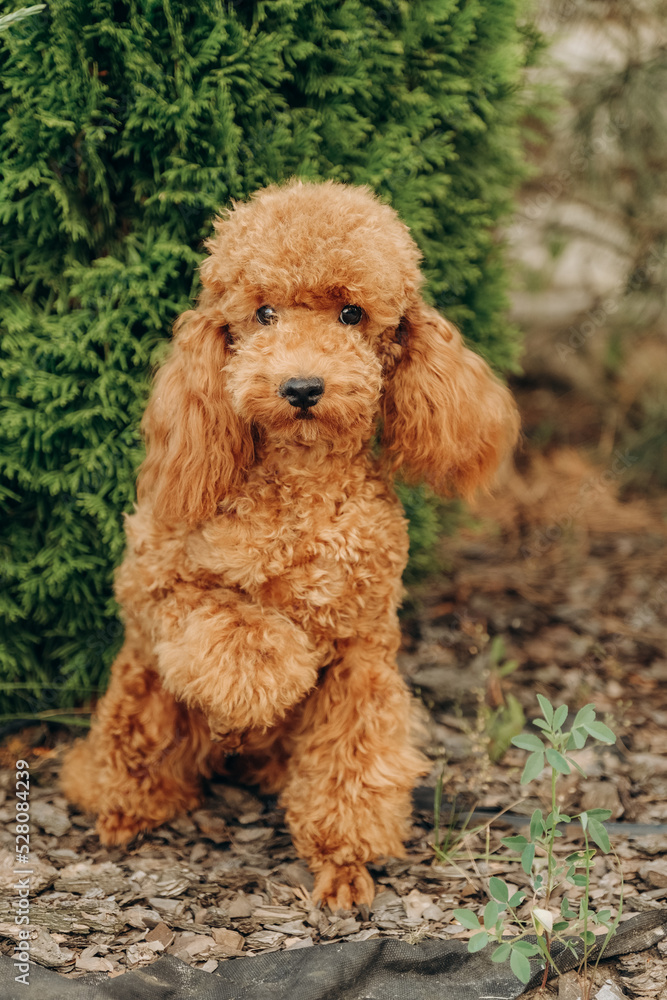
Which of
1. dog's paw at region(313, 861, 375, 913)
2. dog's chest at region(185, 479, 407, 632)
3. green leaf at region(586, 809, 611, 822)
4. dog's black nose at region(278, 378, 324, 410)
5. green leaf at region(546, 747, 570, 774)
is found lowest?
dog's paw at region(313, 861, 375, 913)

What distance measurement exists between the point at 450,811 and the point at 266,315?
1.58m

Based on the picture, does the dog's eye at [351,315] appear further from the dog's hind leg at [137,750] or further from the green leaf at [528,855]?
the green leaf at [528,855]

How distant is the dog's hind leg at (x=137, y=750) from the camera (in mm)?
2322

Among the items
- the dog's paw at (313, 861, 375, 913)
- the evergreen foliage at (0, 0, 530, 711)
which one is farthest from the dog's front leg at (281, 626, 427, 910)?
the evergreen foliage at (0, 0, 530, 711)

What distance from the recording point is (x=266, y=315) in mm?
1999

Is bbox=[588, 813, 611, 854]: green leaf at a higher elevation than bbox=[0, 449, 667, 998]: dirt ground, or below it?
higher

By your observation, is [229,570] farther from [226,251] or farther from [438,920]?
[438,920]

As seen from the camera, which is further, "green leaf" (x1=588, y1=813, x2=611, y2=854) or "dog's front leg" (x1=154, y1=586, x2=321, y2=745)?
"dog's front leg" (x1=154, y1=586, x2=321, y2=745)

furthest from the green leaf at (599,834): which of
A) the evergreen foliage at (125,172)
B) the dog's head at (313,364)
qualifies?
the evergreen foliage at (125,172)

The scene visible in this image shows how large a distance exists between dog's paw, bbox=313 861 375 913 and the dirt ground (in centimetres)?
3

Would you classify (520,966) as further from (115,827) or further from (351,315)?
(351,315)

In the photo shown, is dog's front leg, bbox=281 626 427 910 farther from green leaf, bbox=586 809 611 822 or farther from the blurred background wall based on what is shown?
the blurred background wall

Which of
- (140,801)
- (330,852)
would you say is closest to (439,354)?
(330,852)

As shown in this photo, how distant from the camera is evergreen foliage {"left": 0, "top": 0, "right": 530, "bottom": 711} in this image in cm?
238
